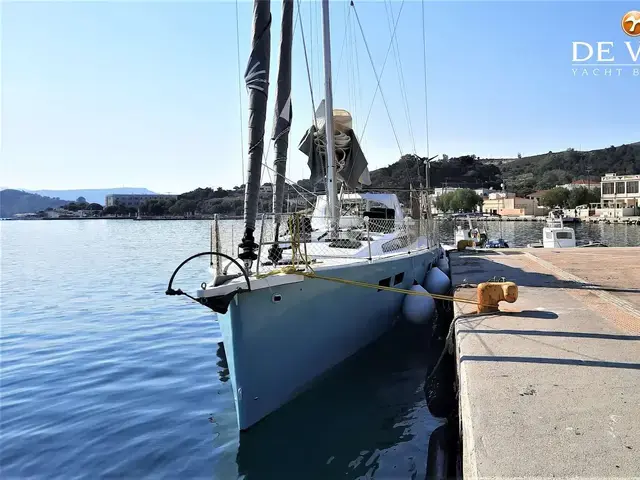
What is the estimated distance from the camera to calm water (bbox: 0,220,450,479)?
20.9ft

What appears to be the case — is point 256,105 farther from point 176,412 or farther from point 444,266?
point 444,266

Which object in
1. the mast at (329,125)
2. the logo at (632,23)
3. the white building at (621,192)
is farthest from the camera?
the white building at (621,192)

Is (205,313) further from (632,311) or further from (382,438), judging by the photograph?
(632,311)

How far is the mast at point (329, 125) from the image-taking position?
10578 millimetres

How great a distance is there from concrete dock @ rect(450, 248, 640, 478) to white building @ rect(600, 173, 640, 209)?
372 ft

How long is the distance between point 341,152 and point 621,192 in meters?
120

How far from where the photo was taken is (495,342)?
724cm

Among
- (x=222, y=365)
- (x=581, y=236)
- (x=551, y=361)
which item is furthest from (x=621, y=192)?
(x=551, y=361)

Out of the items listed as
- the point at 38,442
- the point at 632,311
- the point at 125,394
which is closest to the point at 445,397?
the point at 632,311

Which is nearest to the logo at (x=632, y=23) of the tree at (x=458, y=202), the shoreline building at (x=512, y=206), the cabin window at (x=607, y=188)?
the tree at (x=458, y=202)

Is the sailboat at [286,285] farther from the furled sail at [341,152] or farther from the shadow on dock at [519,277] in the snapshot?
the shadow on dock at [519,277]

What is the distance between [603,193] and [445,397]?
127 metres

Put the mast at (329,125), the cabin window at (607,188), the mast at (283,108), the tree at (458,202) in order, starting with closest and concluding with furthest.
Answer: the mast at (283,108) → the mast at (329,125) → the cabin window at (607,188) → the tree at (458,202)

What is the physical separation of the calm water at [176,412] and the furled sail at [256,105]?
8.16 feet
